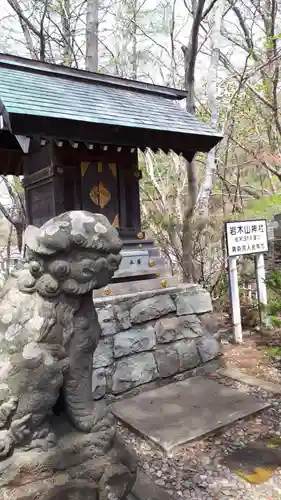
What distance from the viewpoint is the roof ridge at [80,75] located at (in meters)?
4.87

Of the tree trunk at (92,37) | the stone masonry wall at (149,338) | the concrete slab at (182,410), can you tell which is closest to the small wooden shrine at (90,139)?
the stone masonry wall at (149,338)

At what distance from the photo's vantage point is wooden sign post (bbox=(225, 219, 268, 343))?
5457 millimetres

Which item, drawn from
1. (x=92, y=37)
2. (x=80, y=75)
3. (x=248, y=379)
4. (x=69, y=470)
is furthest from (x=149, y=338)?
(x=92, y=37)

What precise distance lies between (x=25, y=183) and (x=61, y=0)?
7.20 m

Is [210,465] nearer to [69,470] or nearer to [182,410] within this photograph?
[182,410]

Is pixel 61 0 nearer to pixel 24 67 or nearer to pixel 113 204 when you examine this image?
pixel 24 67

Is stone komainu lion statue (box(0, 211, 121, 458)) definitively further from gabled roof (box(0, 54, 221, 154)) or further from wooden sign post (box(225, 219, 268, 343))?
wooden sign post (box(225, 219, 268, 343))

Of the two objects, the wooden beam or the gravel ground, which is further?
the wooden beam

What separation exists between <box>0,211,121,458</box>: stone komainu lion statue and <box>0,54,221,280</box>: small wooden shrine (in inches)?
85.9

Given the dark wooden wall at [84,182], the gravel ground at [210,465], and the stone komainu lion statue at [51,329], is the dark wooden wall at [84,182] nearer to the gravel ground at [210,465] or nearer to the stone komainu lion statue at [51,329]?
the gravel ground at [210,465]

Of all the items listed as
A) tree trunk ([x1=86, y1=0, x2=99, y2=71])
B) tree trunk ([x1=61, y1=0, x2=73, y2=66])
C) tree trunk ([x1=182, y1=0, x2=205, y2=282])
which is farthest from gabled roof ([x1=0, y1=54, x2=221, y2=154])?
tree trunk ([x1=61, y1=0, x2=73, y2=66])

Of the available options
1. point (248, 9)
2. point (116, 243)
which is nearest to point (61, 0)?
point (248, 9)

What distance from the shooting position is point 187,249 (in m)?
6.53

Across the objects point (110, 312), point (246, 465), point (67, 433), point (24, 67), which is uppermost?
point (24, 67)
